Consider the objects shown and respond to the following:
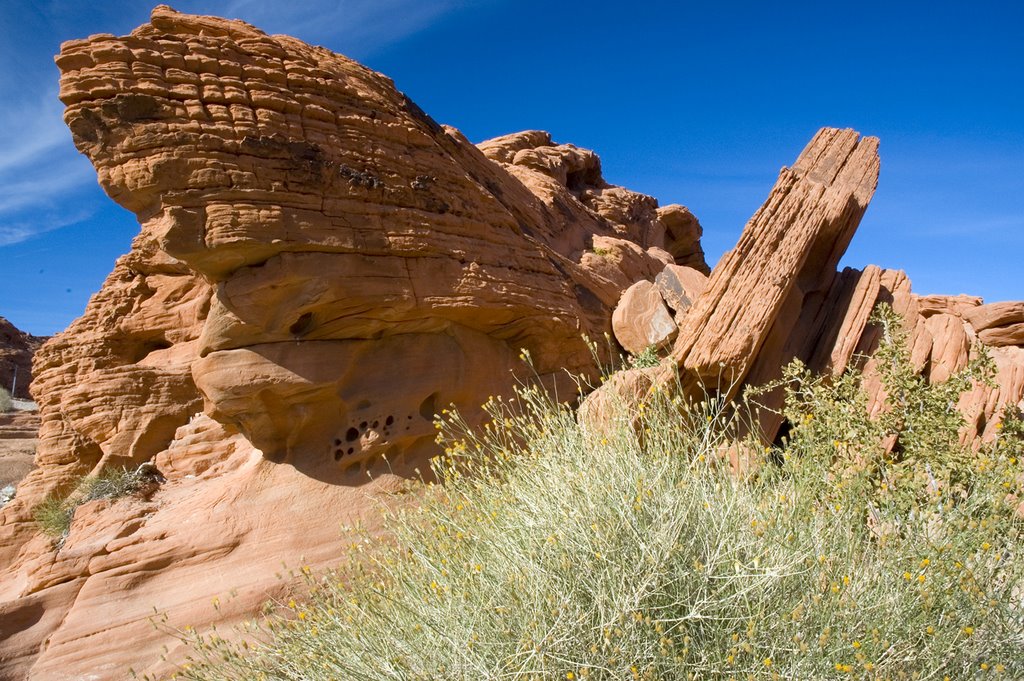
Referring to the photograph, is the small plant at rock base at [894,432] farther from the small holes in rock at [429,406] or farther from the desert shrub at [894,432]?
the small holes in rock at [429,406]

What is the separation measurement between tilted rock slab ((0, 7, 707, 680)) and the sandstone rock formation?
21.2 m

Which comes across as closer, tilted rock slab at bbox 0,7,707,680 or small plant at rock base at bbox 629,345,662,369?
tilted rock slab at bbox 0,7,707,680

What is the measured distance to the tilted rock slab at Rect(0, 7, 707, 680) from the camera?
23.9 ft

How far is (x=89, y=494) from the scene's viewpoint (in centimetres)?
950

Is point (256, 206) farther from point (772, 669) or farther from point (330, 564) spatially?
point (772, 669)

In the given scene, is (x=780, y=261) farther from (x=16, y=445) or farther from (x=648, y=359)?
(x=16, y=445)

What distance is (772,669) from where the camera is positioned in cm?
336

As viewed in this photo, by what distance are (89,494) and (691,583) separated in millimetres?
9269

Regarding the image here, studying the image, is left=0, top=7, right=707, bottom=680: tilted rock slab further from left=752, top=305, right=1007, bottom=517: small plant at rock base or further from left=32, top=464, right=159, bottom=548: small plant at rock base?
left=752, top=305, right=1007, bottom=517: small plant at rock base

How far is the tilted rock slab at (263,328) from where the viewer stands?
7.30 meters

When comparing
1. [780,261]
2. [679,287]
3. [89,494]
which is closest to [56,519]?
[89,494]

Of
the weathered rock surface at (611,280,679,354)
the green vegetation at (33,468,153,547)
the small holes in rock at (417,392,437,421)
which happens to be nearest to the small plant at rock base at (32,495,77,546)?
the green vegetation at (33,468,153,547)

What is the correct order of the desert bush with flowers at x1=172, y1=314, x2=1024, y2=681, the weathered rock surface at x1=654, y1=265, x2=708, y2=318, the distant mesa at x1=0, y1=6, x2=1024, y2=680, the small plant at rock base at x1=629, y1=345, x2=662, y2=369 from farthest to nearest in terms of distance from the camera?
the weathered rock surface at x1=654, y1=265, x2=708, y2=318 → the small plant at rock base at x1=629, y1=345, x2=662, y2=369 → the distant mesa at x1=0, y1=6, x2=1024, y2=680 → the desert bush with flowers at x1=172, y1=314, x2=1024, y2=681

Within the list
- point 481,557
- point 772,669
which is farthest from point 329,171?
point 772,669
